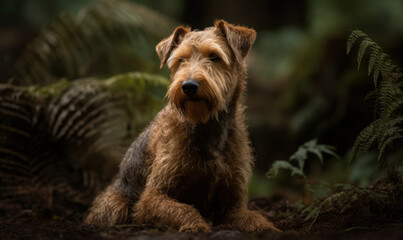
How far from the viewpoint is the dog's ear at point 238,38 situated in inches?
155

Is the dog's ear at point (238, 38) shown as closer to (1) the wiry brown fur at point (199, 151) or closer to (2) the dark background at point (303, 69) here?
(1) the wiry brown fur at point (199, 151)

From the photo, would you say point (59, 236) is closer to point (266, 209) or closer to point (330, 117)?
point (266, 209)

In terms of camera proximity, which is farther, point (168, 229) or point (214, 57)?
point (214, 57)

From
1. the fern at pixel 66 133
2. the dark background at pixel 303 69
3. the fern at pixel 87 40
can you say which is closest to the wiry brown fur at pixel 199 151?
the dark background at pixel 303 69

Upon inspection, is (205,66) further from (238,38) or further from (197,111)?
(238,38)

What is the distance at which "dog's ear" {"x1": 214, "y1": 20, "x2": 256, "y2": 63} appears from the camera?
3.95m

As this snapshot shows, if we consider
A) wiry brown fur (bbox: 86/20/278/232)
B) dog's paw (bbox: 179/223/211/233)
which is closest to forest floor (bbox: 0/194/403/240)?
dog's paw (bbox: 179/223/211/233)

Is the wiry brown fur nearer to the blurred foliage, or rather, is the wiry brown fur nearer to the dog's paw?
the dog's paw

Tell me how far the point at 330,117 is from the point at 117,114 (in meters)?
4.34

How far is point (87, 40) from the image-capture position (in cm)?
700

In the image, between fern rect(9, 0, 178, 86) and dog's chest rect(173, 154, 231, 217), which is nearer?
dog's chest rect(173, 154, 231, 217)

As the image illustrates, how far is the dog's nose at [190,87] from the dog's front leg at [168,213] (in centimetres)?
102

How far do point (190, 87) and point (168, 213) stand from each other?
3.75ft

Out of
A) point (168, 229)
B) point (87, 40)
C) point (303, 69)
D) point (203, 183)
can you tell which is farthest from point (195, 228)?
point (303, 69)
